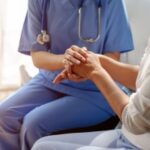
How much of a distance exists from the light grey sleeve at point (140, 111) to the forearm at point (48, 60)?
0.50 metres

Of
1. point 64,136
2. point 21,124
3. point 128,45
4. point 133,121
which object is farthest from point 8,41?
point 133,121

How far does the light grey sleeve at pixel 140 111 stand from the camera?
95cm

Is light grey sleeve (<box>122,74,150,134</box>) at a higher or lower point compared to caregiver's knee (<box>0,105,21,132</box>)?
higher

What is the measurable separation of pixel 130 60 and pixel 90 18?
329mm

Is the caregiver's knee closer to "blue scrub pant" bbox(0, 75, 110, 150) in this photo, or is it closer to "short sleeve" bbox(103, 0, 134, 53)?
"blue scrub pant" bbox(0, 75, 110, 150)

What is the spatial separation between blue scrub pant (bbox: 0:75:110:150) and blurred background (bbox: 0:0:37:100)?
39 cm

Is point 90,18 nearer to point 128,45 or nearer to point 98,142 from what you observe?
point 128,45

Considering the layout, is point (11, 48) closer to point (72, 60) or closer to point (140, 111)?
point (72, 60)

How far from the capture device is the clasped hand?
1196 mm

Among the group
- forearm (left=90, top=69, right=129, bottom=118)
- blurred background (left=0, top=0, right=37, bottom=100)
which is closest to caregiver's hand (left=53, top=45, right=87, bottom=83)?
forearm (left=90, top=69, right=129, bottom=118)

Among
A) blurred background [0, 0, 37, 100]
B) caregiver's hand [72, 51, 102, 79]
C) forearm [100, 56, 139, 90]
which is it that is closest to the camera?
caregiver's hand [72, 51, 102, 79]

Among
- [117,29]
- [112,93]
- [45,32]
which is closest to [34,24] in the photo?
[45,32]

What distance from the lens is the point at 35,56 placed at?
154cm

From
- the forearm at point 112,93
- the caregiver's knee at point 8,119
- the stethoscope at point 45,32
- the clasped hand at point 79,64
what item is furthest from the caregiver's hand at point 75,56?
the caregiver's knee at point 8,119
